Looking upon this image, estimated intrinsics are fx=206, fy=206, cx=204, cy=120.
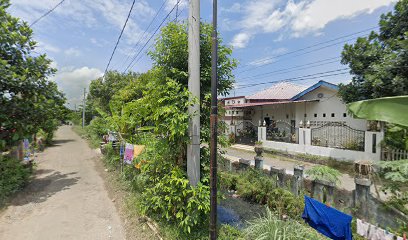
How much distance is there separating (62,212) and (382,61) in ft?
40.6

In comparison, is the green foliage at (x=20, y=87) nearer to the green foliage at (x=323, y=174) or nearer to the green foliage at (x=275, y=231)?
the green foliage at (x=275, y=231)

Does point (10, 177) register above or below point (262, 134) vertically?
below

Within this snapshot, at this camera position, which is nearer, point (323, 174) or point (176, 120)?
point (176, 120)

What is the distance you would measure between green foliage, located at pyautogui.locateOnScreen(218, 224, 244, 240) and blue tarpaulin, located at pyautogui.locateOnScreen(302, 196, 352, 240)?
6.56 feet

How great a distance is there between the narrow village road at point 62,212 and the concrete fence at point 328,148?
10.8 metres

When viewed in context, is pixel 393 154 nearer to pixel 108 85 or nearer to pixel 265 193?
pixel 265 193

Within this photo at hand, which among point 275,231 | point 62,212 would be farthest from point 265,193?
point 62,212

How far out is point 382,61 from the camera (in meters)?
8.43

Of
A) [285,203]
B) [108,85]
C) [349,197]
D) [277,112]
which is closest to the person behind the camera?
[349,197]

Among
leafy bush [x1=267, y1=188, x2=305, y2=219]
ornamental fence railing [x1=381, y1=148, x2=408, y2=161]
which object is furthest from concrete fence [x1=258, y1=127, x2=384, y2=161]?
leafy bush [x1=267, y1=188, x2=305, y2=219]

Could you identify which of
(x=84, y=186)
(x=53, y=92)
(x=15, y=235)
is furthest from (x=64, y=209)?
(x=53, y=92)

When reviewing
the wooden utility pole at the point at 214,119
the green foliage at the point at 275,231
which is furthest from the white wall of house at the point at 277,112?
the wooden utility pole at the point at 214,119

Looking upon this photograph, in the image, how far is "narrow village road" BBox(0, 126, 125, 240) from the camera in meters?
4.42

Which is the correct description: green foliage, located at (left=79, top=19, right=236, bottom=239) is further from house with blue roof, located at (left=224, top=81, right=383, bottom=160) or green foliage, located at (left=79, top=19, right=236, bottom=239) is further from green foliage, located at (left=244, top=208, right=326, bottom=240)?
house with blue roof, located at (left=224, top=81, right=383, bottom=160)
